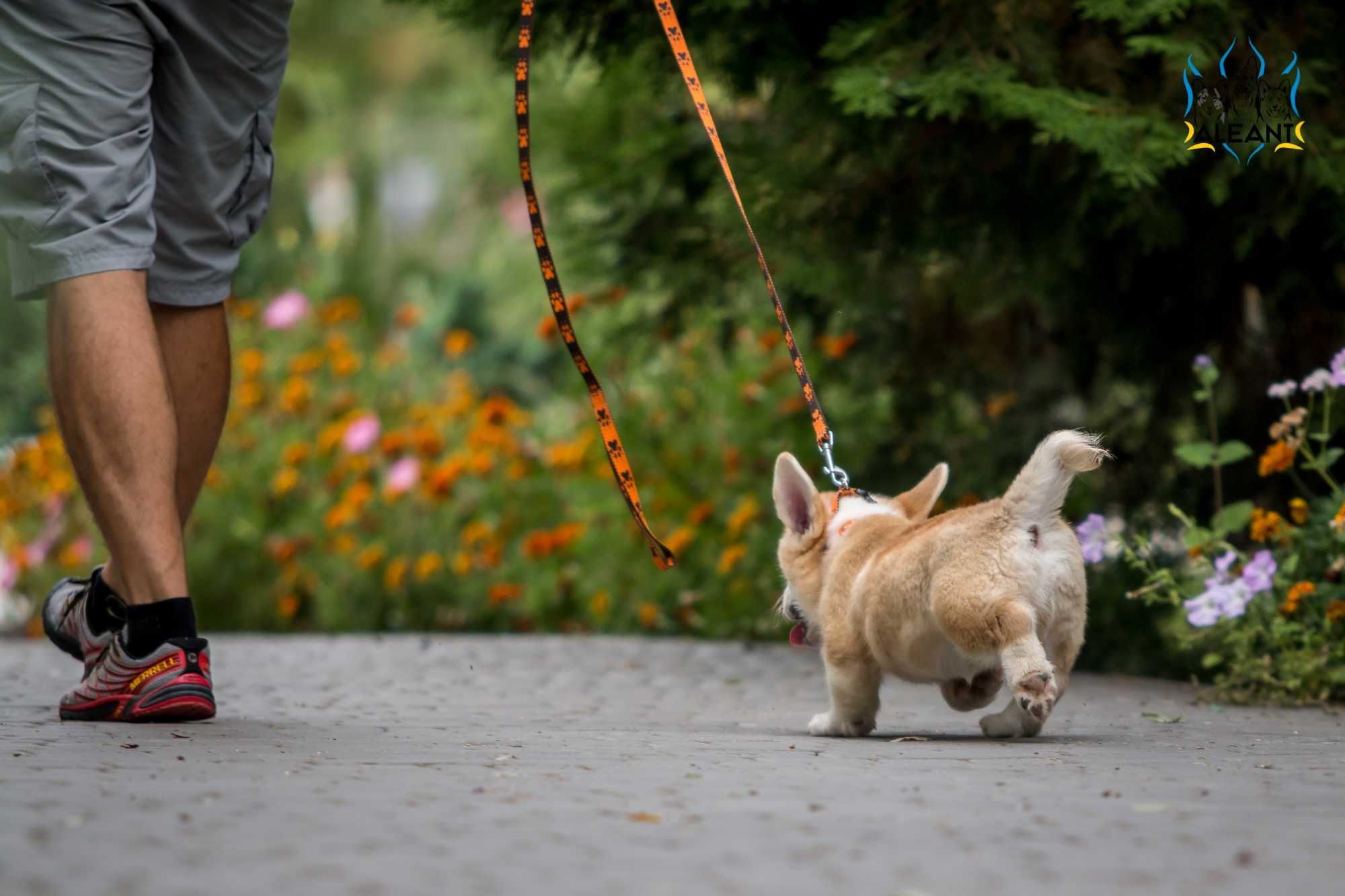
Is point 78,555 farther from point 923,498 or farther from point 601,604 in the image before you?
point 923,498

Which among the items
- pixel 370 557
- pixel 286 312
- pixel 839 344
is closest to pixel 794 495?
pixel 839 344

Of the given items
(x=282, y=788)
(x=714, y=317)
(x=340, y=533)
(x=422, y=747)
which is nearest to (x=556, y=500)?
(x=340, y=533)

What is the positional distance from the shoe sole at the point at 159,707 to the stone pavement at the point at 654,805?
0.06 meters

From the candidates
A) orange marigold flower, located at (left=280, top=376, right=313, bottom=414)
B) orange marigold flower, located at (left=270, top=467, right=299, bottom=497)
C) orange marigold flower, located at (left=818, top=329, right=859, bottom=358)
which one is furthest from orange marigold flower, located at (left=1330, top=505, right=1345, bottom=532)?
orange marigold flower, located at (left=280, top=376, right=313, bottom=414)

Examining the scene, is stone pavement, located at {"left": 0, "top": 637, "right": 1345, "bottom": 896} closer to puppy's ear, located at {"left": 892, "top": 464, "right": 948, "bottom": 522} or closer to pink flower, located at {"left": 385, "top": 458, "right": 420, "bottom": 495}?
puppy's ear, located at {"left": 892, "top": 464, "right": 948, "bottom": 522}

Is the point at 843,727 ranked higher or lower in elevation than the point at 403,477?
lower

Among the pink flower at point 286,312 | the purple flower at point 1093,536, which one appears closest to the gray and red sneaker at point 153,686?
the purple flower at point 1093,536

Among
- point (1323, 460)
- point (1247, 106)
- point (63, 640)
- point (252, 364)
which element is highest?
point (1247, 106)

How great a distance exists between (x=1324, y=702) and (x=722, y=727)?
162cm

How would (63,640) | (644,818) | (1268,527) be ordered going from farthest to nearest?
(1268,527), (63,640), (644,818)

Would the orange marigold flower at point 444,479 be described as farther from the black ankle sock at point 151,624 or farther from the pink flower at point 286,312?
the black ankle sock at point 151,624

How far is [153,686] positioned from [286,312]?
209 inches

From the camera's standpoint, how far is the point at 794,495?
3943 mm

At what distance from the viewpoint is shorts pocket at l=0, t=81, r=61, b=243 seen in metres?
3.37
